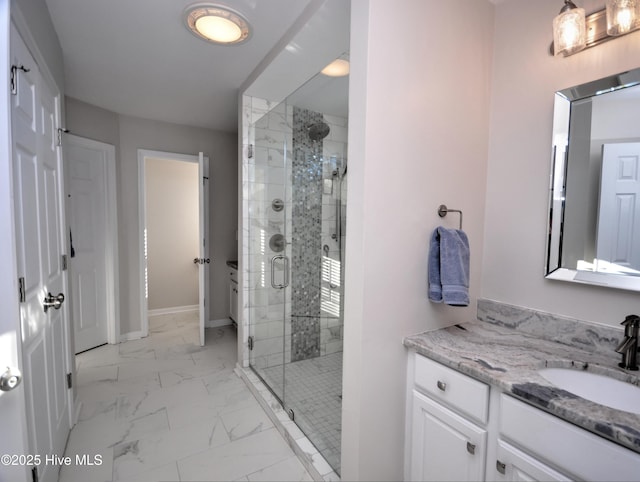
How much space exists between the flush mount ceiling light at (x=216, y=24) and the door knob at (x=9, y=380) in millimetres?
1901

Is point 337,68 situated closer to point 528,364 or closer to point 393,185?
point 393,185

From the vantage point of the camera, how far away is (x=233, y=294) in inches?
154

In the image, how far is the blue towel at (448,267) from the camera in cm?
137

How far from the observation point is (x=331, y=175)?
2.69 m

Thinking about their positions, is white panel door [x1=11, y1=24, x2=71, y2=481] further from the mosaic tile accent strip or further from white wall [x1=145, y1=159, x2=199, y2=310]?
white wall [x1=145, y1=159, x2=199, y2=310]

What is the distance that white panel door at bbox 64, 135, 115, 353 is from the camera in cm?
309

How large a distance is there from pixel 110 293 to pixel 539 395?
393 centimetres

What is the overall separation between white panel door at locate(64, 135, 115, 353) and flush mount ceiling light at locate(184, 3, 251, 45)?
2.05 m

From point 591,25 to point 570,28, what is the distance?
12cm

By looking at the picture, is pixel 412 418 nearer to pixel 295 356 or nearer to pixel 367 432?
pixel 367 432

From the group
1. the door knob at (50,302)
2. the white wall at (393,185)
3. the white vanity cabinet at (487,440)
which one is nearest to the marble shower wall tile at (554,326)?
the white wall at (393,185)

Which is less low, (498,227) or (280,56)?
(280,56)

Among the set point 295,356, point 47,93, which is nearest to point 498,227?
point 295,356

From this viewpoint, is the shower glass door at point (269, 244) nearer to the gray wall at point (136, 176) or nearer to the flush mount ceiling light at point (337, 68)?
the flush mount ceiling light at point (337, 68)
